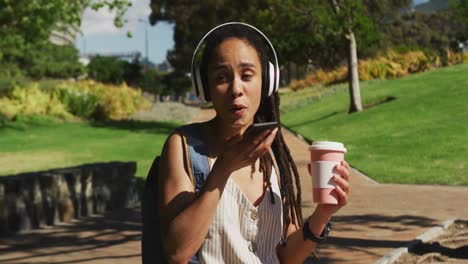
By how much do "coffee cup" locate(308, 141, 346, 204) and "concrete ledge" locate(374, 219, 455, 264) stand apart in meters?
4.40

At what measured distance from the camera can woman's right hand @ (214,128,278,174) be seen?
6.61 ft

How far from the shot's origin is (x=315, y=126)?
2288cm

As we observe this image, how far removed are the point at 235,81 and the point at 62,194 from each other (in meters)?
7.48

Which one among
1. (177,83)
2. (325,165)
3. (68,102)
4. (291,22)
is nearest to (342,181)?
(325,165)

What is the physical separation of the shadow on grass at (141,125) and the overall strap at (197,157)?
828 inches

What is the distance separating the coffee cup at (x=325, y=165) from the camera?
2170 millimetres

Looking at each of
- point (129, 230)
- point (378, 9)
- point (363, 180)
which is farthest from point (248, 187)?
point (378, 9)

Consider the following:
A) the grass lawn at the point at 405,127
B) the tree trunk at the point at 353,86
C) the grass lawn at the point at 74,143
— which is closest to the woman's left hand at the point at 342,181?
the grass lawn at the point at 405,127

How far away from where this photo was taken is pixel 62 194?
9.30 metres

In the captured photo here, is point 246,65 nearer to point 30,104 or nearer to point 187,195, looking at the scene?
point 187,195

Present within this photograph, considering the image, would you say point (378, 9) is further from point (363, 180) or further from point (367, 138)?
point (363, 180)

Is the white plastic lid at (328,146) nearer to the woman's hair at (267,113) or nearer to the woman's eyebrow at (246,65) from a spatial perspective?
the woman's hair at (267,113)

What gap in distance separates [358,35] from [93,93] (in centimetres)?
1092

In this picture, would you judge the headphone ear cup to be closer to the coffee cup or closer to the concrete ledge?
the coffee cup
